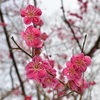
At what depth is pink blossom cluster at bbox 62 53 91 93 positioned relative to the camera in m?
1.35

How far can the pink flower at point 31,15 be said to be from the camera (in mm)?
1397

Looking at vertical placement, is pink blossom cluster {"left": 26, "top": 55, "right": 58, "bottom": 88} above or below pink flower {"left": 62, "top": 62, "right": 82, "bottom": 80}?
above

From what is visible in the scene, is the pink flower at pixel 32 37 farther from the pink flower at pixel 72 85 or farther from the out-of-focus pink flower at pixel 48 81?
the pink flower at pixel 72 85

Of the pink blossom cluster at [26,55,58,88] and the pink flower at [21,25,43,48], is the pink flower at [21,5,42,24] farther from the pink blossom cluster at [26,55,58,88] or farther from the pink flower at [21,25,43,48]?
the pink blossom cluster at [26,55,58,88]

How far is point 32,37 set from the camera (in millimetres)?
1336

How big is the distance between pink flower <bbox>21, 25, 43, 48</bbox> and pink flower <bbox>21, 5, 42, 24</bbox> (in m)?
0.06

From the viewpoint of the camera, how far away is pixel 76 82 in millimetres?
1390

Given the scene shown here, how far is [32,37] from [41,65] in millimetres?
162

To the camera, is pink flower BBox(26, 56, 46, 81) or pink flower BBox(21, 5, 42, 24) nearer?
pink flower BBox(26, 56, 46, 81)

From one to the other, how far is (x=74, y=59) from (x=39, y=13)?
333 millimetres

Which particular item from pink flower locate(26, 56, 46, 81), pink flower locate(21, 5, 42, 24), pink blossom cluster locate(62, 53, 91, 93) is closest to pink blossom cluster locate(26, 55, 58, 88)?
pink flower locate(26, 56, 46, 81)

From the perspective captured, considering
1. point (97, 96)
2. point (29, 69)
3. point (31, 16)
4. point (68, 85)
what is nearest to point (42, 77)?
point (29, 69)

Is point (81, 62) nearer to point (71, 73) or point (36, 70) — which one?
point (71, 73)

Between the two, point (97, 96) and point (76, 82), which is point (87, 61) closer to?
point (76, 82)
